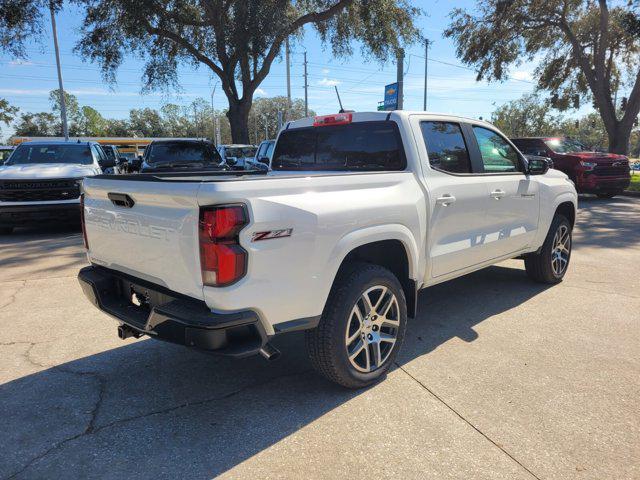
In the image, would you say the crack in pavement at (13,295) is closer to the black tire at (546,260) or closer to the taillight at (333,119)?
the taillight at (333,119)

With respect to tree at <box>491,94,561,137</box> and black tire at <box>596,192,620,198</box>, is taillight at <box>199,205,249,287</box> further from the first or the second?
tree at <box>491,94,561,137</box>

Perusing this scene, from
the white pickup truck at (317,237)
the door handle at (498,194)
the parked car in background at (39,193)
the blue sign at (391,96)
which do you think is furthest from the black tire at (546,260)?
the blue sign at (391,96)

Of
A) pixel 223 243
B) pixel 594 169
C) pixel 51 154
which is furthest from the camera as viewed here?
pixel 594 169

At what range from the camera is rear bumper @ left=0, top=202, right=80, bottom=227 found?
8617mm

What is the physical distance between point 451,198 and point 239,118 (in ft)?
53.1

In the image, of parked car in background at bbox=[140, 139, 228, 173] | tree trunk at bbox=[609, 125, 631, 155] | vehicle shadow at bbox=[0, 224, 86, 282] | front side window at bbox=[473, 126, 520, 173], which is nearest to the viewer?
front side window at bbox=[473, 126, 520, 173]

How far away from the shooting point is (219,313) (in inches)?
94.4

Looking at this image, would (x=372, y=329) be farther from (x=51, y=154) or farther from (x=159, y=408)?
(x=51, y=154)

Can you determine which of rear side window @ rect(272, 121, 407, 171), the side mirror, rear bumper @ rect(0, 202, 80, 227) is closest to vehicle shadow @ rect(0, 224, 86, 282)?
rear bumper @ rect(0, 202, 80, 227)

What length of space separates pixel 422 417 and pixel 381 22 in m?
17.8

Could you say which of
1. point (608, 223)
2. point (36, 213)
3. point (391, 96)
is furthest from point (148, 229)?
point (391, 96)

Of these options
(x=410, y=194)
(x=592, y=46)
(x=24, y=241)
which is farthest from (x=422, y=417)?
(x=592, y=46)

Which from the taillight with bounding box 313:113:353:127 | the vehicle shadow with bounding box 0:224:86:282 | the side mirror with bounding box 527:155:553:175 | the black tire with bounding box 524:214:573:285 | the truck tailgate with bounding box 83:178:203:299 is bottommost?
the vehicle shadow with bounding box 0:224:86:282

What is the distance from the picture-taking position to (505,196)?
4449 mm
